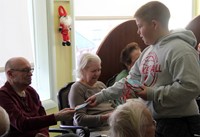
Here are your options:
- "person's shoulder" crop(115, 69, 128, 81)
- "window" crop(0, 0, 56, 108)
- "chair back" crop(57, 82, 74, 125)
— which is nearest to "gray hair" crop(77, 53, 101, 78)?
"chair back" crop(57, 82, 74, 125)

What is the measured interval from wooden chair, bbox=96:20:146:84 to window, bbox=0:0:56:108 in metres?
0.52

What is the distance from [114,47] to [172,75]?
1702 millimetres

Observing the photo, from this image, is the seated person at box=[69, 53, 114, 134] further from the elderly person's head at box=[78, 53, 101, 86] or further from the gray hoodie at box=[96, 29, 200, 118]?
the gray hoodie at box=[96, 29, 200, 118]

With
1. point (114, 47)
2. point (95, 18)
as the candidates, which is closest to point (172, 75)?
point (114, 47)

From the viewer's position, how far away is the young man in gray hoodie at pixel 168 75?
1.81m

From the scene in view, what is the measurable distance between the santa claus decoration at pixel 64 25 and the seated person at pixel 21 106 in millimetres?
1061

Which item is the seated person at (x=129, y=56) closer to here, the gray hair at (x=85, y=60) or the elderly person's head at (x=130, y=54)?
the elderly person's head at (x=130, y=54)

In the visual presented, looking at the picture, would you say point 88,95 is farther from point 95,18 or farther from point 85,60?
point 95,18

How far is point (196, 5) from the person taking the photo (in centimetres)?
487

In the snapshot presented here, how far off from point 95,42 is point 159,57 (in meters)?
2.10

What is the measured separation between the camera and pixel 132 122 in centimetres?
138

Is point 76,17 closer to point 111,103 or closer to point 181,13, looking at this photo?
point 111,103

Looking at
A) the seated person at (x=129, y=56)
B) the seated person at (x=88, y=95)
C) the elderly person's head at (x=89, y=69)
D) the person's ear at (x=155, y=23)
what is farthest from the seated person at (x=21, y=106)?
the seated person at (x=129, y=56)

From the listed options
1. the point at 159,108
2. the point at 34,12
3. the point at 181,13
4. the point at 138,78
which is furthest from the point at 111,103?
the point at 181,13
